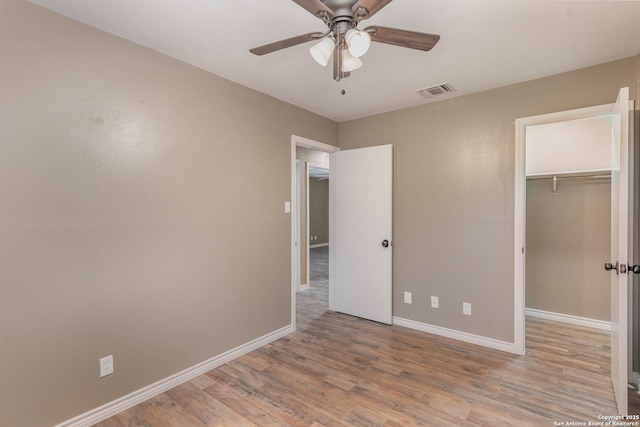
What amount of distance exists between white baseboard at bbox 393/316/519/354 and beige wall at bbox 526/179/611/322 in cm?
125

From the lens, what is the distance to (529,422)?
1.85 meters

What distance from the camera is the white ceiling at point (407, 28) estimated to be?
168 cm

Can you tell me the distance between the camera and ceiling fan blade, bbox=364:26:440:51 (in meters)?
1.42

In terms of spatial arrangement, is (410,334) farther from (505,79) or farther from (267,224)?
(505,79)

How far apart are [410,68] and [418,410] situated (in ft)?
8.32

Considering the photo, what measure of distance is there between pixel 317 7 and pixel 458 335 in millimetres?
3130

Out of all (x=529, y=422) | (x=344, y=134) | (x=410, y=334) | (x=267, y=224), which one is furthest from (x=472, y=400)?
(x=344, y=134)

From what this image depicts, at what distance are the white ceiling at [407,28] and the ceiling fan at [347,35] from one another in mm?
315

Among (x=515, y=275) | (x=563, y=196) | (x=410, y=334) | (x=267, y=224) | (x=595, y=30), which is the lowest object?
(x=410, y=334)

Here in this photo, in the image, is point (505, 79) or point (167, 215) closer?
point (167, 215)

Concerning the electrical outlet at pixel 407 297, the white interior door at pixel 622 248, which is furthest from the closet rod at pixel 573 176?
the electrical outlet at pixel 407 297

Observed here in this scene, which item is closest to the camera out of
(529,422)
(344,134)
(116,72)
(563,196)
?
(529,422)

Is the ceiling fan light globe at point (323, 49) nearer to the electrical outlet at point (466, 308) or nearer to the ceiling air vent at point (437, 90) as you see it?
the ceiling air vent at point (437, 90)

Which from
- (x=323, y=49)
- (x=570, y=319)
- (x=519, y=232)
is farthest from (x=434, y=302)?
(x=323, y=49)
